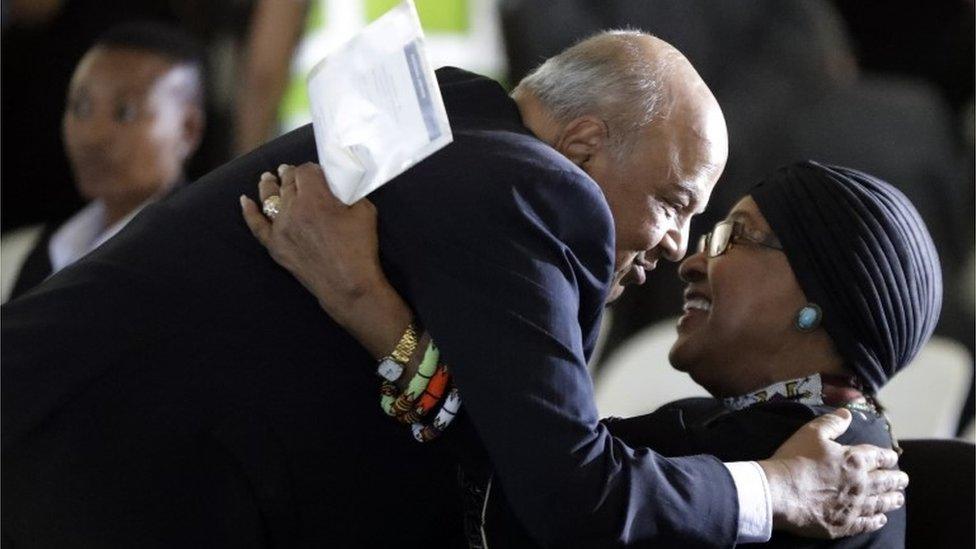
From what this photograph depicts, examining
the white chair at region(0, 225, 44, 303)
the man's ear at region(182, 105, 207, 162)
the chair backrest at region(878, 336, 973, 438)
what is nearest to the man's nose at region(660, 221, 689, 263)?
the chair backrest at region(878, 336, 973, 438)

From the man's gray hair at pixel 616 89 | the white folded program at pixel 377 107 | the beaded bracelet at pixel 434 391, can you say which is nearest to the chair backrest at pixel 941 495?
the man's gray hair at pixel 616 89

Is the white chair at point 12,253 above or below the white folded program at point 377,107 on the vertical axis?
below

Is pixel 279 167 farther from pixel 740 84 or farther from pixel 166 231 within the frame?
pixel 740 84

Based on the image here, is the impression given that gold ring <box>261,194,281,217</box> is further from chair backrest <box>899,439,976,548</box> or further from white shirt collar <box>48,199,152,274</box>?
white shirt collar <box>48,199,152,274</box>

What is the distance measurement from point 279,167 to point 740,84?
307 cm

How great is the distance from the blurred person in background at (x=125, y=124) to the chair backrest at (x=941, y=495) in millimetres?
2743

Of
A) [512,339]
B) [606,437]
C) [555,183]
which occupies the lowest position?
[606,437]

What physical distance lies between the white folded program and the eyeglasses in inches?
32.0

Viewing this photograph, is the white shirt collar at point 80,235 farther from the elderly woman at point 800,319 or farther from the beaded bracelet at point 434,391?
the beaded bracelet at point 434,391

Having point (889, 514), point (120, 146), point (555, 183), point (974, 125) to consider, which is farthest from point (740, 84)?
point (555, 183)

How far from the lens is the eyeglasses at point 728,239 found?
91.3 inches

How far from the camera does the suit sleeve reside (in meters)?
1.70

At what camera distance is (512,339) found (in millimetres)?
1703

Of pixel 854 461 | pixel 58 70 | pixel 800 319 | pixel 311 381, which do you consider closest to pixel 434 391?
pixel 311 381
